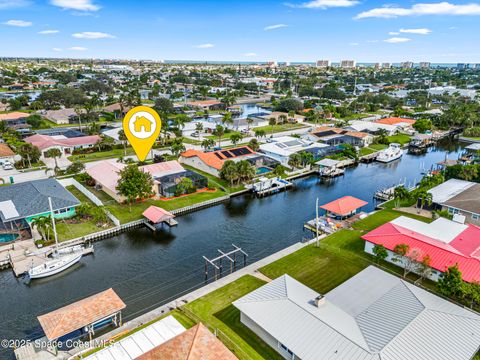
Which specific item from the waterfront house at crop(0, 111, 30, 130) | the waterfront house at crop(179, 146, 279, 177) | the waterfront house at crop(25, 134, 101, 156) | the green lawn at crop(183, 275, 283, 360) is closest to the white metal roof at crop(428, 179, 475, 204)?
the waterfront house at crop(179, 146, 279, 177)

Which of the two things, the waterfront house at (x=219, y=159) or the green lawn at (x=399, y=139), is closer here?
the waterfront house at (x=219, y=159)

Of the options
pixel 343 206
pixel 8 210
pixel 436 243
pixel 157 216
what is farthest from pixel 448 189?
pixel 8 210

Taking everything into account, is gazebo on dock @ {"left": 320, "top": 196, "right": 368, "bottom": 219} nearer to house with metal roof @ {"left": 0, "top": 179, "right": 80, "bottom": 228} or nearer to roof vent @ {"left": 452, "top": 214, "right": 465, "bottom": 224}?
roof vent @ {"left": 452, "top": 214, "right": 465, "bottom": 224}

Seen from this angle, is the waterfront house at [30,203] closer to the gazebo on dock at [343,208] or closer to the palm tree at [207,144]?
the palm tree at [207,144]

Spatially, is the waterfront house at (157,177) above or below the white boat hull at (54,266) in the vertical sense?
above

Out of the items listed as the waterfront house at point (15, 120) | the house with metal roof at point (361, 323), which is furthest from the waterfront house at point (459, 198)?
the waterfront house at point (15, 120)

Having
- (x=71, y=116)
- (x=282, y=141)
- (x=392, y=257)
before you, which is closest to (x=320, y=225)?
Answer: (x=392, y=257)

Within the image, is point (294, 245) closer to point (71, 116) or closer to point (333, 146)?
point (333, 146)
